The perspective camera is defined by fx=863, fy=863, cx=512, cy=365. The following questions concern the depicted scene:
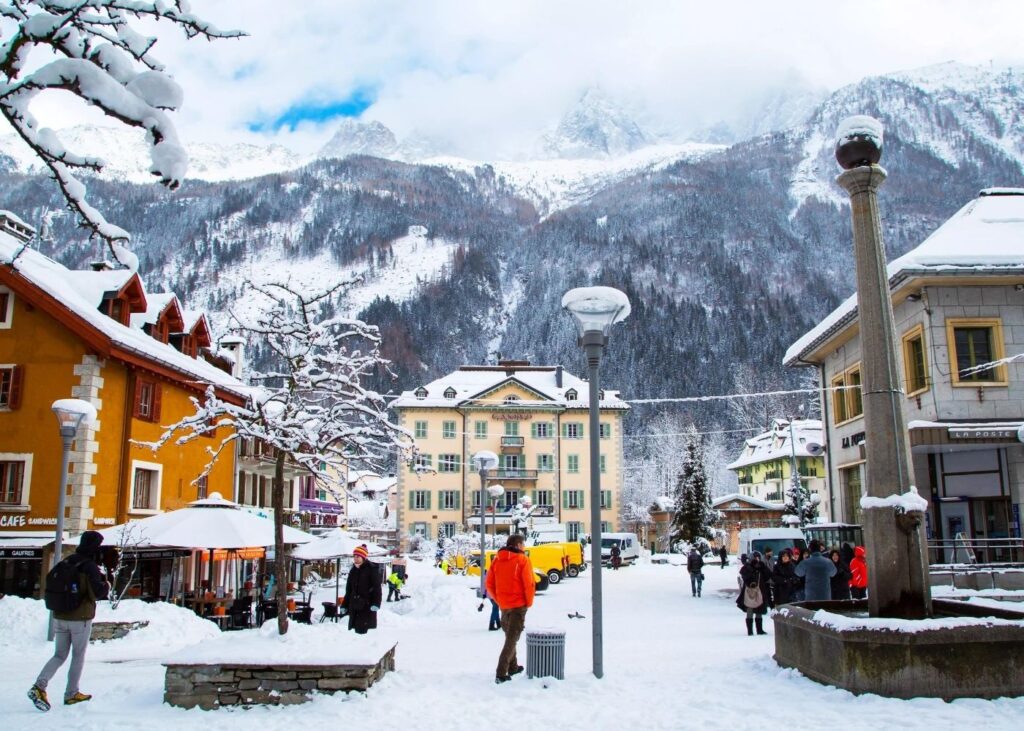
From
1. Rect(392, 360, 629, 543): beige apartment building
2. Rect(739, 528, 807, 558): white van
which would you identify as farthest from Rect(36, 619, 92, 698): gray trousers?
Rect(392, 360, 629, 543): beige apartment building

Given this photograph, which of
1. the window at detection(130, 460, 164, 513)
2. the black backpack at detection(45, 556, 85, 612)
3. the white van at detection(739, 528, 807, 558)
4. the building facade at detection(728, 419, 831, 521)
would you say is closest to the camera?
the black backpack at detection(45, 556, 85, 612)

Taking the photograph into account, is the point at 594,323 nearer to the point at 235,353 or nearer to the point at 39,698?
the point at 39,698

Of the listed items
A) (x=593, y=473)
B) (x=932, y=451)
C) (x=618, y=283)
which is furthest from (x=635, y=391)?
(x=593, y=473)

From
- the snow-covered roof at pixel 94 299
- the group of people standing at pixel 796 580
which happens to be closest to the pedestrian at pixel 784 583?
the group of people standing at pixel 796 580

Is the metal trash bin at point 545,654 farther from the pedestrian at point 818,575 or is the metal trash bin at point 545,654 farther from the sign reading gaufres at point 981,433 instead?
the sign reading gaufres at point 981,433

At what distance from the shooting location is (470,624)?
18641 mm

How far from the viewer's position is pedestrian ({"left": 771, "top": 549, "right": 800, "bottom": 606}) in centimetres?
1755

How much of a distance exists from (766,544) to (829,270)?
161m

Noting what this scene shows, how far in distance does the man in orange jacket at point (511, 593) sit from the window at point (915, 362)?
45.5 feet

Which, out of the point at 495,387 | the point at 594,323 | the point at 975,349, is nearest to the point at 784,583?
the point at 975,349

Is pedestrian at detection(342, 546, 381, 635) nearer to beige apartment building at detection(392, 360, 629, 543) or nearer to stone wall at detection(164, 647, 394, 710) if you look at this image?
stone wall at detection(164, 647, 394, 710)

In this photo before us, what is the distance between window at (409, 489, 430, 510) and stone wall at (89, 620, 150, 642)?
171ft

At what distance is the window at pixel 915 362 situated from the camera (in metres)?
20.1

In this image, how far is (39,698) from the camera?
26.9 feet
